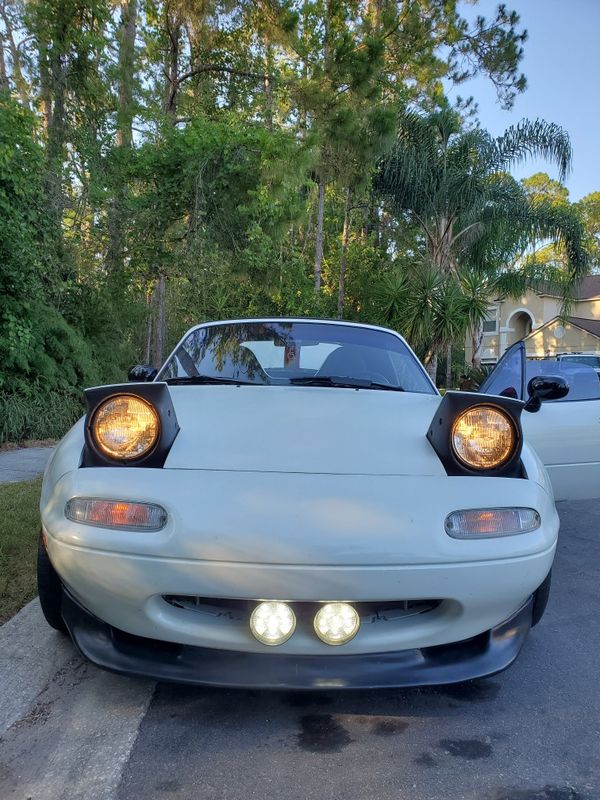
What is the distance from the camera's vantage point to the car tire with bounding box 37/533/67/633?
224cm

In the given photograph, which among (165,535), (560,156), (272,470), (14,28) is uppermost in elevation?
(14,28)

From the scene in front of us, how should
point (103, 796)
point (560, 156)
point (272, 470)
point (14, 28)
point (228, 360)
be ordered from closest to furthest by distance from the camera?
point (103, 796) < point (272, 470) < point (228, 360) < point (14, 28) < point (560, 156)

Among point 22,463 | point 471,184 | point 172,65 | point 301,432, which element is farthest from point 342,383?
point 471,184

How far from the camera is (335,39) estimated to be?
14.1 meters

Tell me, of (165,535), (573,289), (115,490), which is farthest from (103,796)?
(573,289)

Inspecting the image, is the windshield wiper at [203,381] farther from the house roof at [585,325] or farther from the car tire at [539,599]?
the house roof at [585,325]

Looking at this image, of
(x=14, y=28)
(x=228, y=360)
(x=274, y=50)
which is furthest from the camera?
(x=274, y=50)

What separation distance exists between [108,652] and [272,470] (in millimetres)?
780

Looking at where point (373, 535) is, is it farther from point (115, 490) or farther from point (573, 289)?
point (573, 289)

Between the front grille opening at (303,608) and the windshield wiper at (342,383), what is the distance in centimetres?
128

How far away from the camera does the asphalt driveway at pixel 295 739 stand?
5.67ft

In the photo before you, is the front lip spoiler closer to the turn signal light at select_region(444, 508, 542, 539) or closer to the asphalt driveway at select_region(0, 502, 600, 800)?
the asphalt driveway at select_region(0, 502, 600, 800)

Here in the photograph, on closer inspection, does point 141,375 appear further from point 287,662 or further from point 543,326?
point 543,326

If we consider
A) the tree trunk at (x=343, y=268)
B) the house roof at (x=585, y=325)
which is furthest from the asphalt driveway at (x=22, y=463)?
the house roof at (x=585, y=325)
